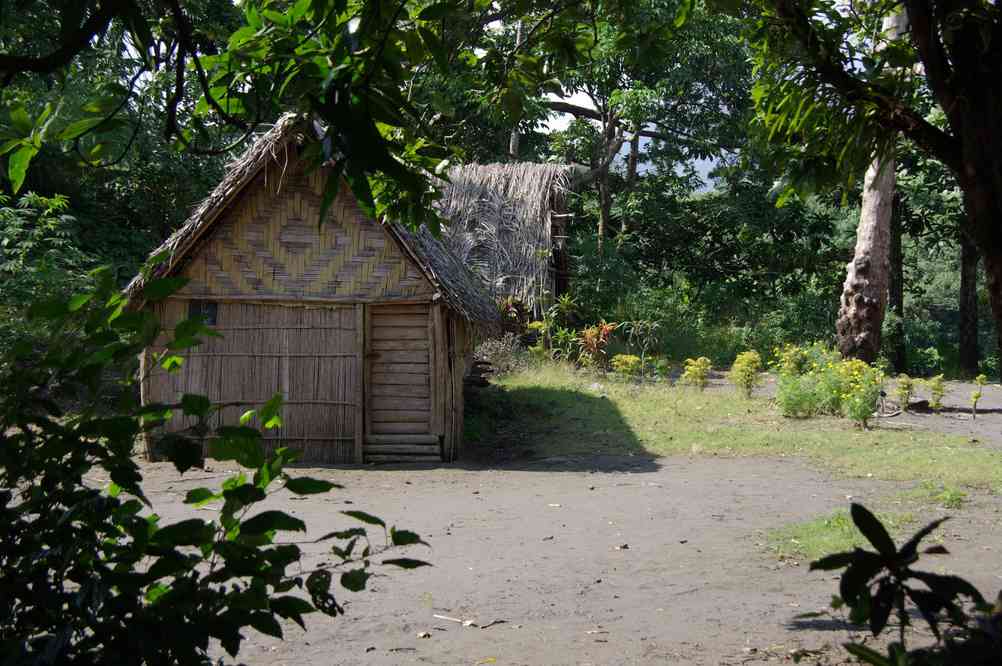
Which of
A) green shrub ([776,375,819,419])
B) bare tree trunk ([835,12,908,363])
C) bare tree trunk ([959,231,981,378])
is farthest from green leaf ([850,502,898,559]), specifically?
bare tree trunk ([959,231,981,378])

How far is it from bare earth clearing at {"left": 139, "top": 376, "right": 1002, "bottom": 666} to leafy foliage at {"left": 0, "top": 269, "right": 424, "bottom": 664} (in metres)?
0.26

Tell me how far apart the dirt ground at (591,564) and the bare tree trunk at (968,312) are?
1018 cm

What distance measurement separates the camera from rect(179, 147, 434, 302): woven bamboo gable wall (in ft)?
35.3

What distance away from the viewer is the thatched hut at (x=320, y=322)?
10.7 m

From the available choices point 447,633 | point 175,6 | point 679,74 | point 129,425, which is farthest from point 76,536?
point 679,74

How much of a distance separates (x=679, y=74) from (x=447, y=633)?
1834 centimetres

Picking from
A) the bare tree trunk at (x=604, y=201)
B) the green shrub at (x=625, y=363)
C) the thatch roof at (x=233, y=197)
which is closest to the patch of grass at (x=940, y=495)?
the thatch roof at (x=233, y=197)

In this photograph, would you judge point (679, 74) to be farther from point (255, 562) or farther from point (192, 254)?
point (255, 562)

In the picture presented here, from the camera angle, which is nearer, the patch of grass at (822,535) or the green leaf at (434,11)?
the green leaf at (434,11)

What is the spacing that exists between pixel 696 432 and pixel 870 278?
15.7 feet

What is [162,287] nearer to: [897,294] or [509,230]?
[509,230]

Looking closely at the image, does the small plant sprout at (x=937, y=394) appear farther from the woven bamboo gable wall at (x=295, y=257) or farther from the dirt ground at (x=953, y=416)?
the woven bamboo gable wall at (x=295, y=257)

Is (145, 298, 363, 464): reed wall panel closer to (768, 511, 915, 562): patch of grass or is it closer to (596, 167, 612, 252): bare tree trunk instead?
(768, 511, 915, 562): patch of grass

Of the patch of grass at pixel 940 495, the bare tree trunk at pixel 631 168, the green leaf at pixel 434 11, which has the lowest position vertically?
the patch of grass at pixel 940 495
